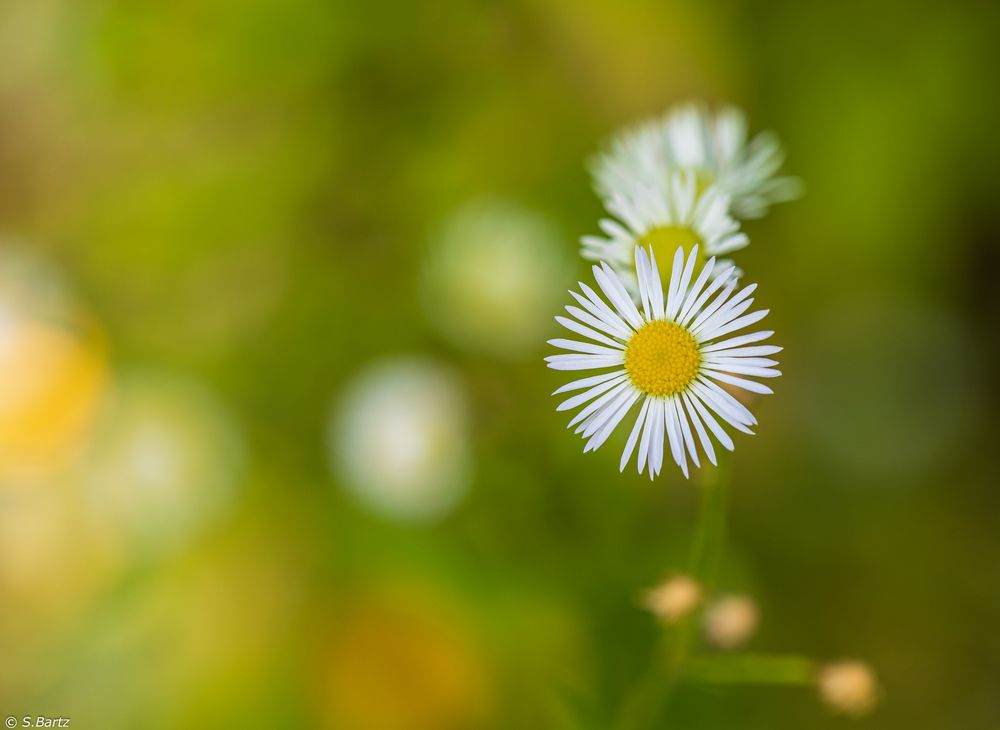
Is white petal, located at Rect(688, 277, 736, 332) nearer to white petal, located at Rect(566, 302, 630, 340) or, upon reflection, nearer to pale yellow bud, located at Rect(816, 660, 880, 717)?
white petal, located at Rect(566, 302, 630, 340)

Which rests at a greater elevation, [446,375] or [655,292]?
[446,375]

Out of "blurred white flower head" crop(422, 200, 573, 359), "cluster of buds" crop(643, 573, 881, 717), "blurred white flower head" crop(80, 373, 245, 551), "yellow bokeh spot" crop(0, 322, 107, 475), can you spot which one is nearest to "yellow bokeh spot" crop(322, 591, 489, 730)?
"blurred white flower head" crop(80, 373, 245, 551)

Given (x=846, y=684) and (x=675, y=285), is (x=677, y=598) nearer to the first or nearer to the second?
(x=846, y=684)

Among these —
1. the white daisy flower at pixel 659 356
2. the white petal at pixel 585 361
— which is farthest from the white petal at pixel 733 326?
the white petal at pixel 585 361

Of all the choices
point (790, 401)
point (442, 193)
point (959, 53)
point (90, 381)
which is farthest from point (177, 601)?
point (959, 53)

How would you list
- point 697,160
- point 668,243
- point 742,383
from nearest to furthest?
point 742,383
point 668,243
point 697,160

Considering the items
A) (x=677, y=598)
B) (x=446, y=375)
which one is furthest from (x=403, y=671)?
(x=677, y=598)

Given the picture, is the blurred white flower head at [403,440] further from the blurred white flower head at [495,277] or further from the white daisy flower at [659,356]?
the white daisy flower at [659,356]
